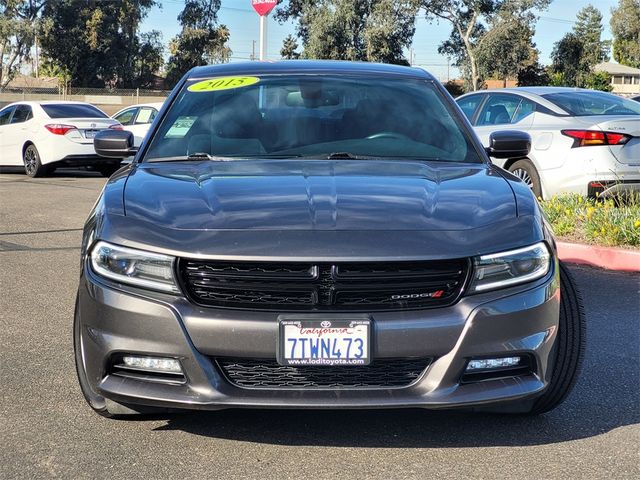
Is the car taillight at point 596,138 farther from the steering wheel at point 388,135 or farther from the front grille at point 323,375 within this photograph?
the front grille at point 323,375

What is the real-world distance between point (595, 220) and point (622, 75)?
99.2 metres

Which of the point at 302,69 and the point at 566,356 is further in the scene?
the point at 302,69

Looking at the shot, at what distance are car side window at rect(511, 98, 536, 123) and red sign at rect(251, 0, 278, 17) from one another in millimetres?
6683

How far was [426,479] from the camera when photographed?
3.37 metres

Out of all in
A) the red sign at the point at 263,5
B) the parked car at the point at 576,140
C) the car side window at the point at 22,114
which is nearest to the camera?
the parked car at the point at 576,140

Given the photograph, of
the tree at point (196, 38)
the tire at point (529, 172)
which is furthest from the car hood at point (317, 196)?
the tree at point (196, 38)

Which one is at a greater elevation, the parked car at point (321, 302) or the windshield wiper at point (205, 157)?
the windshield wiper at point (205, 157)

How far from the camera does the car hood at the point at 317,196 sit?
11.6 feet

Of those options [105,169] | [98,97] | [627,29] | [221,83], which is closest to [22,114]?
[105,169]

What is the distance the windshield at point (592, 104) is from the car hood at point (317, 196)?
670 cm

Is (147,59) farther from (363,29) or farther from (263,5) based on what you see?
(263,5)

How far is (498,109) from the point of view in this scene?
467 inches

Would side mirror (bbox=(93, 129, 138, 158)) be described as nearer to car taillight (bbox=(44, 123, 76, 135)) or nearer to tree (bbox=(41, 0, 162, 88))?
car taillight (bbox=(44, 123, 76, 135))

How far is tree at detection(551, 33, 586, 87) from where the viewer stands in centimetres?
6919
